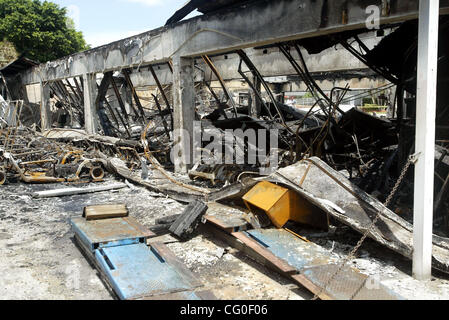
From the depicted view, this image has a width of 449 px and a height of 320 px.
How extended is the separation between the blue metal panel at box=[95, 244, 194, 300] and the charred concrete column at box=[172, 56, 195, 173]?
16.4 feet

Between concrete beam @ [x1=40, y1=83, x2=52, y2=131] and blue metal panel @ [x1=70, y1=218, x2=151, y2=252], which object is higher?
concrete beam @ [x1=40, y1=83, x2=52, y2=131]

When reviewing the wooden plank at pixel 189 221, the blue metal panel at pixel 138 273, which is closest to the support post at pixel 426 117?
the blue metal panel at pixel 138 273

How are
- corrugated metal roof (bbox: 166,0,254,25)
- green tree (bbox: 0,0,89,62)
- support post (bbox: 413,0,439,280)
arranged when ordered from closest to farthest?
support post (bbox: 413,0,439,280) → corrugated metal roof (bbox: 166,0,254,25) → green tree (bbox: 0,0,89,62)

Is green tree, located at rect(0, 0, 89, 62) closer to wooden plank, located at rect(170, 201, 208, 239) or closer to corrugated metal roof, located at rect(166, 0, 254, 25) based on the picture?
corrugated metal roof, located at rect(166, 0, 254, 25)

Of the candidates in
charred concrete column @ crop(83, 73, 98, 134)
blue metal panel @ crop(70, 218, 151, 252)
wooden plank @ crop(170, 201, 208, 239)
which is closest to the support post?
wooden plank @ crop(170, 201, 208, 239)

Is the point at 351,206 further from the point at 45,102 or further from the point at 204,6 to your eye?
the point at 45,102

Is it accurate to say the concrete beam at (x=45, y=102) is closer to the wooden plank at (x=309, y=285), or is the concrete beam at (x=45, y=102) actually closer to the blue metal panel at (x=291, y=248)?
the blue metal panel at (x=291, y=248)

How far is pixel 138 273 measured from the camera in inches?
145

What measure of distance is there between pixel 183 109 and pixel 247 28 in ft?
8.94

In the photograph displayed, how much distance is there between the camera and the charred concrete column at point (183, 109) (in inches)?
349

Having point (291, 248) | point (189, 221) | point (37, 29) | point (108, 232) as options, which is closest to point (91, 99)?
point (189, 221)

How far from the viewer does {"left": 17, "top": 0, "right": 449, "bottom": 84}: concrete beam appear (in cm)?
530

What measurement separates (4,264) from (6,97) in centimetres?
2008
